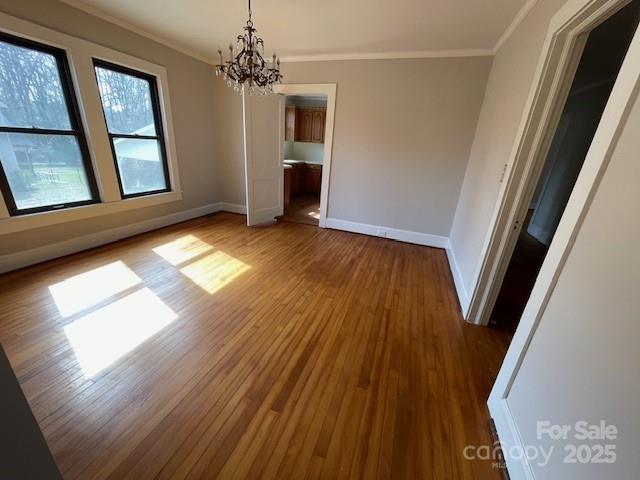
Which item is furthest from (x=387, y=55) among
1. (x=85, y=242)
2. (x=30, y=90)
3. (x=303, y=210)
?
(x=85, y=242)

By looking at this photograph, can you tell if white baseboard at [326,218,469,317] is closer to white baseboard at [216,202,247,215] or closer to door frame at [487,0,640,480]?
white baseboard at [216,202,247,215]

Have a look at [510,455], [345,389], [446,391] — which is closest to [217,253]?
[345,389]

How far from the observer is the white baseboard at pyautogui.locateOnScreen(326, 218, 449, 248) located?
3787 mm

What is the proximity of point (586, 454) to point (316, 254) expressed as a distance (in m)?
2.75

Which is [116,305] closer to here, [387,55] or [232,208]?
[232,208]

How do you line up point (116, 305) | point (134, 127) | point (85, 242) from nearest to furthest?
point (116, 305)
point (85, 242)
point (134, 127)

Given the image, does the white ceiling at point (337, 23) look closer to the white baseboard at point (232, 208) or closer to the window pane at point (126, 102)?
the window pane at point (126, 102)

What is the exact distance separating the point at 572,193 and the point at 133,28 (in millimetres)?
4522

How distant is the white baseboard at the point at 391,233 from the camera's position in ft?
12.4

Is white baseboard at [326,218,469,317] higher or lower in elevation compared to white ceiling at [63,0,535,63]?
lower

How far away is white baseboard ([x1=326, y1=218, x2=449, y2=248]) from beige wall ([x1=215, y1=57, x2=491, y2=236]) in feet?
0.25

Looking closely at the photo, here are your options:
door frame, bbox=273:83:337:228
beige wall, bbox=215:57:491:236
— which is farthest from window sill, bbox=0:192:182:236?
beige wall, bbox=215:57:491:236

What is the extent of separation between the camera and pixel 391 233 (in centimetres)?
398

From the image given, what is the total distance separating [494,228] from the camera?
1.92 m
